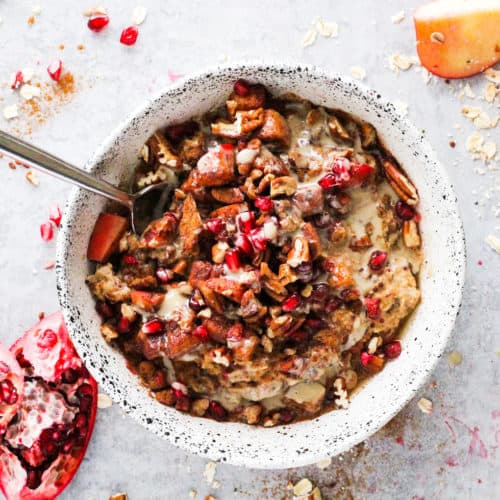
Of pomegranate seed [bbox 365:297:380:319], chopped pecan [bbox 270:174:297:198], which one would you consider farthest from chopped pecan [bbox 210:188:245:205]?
pomegranate seed [bbox 365:297:380:319]

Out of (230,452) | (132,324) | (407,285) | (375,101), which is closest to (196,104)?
(375,101)

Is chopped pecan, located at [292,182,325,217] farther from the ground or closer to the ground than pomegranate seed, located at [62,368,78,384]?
farther from the ground

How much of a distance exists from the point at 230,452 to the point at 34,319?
1007mm

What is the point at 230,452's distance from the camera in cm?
246

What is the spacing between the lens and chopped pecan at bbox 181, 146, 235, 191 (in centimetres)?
242

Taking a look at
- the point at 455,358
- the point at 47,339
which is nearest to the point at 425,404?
the point at 455,358

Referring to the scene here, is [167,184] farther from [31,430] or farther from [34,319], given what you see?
[31,430]

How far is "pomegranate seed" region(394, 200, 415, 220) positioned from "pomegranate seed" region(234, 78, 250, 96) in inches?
26.1

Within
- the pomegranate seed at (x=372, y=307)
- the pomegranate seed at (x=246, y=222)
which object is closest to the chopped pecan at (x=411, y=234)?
the pomegranate seed at (x=372, y=307)

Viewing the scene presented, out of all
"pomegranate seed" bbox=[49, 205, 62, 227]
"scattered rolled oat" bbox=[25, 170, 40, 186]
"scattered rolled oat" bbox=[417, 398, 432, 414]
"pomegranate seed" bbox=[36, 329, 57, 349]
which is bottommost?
"scattered rolled oat" bbox=[417, 398, 432, 414]

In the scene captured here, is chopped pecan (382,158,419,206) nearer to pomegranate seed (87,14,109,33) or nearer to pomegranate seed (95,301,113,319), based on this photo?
pomegranate seed (95,301,113,319)

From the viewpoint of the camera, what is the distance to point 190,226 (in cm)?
246

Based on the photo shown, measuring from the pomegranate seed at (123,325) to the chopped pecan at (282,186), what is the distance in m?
0.67

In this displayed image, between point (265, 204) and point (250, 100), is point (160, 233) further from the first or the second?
point (250, 100)
